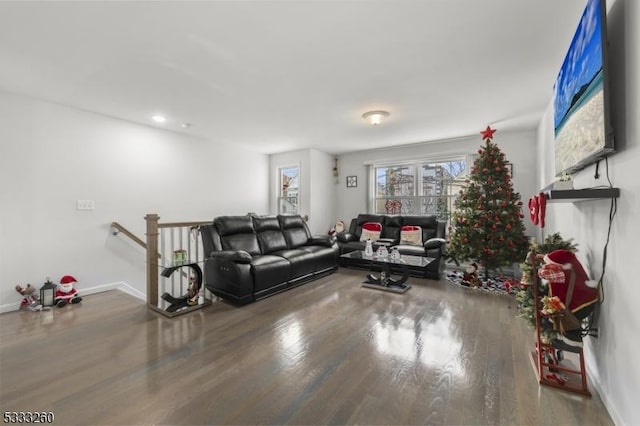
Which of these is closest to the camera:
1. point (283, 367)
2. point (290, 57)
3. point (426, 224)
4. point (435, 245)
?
point (283, 367)

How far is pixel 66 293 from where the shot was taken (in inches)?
129

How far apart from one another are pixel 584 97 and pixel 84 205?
5.13 m

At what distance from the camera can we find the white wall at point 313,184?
5887mm

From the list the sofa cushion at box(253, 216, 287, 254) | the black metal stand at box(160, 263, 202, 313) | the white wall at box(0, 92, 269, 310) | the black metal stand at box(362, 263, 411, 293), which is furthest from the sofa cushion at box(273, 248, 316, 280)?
the white wall at box(0, 92, 269, 310)

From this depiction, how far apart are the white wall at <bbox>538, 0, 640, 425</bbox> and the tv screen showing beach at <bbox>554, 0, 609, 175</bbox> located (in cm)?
8

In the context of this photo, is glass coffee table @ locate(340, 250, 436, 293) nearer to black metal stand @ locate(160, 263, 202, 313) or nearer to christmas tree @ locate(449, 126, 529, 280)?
christmas tree @ locate(449, 126, 529, 280)

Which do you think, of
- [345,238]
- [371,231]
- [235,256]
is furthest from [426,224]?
[235,256]

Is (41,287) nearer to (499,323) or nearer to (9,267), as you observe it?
(9,267)

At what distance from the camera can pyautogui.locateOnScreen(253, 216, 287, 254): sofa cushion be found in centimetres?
423

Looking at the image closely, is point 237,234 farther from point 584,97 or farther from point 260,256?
point 584,97

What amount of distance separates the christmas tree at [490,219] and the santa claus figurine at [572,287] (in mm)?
2363

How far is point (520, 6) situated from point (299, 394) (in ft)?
9.42

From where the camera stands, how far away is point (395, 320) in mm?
2748

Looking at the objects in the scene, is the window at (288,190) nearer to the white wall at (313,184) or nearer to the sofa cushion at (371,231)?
the white wall at (313,184)
